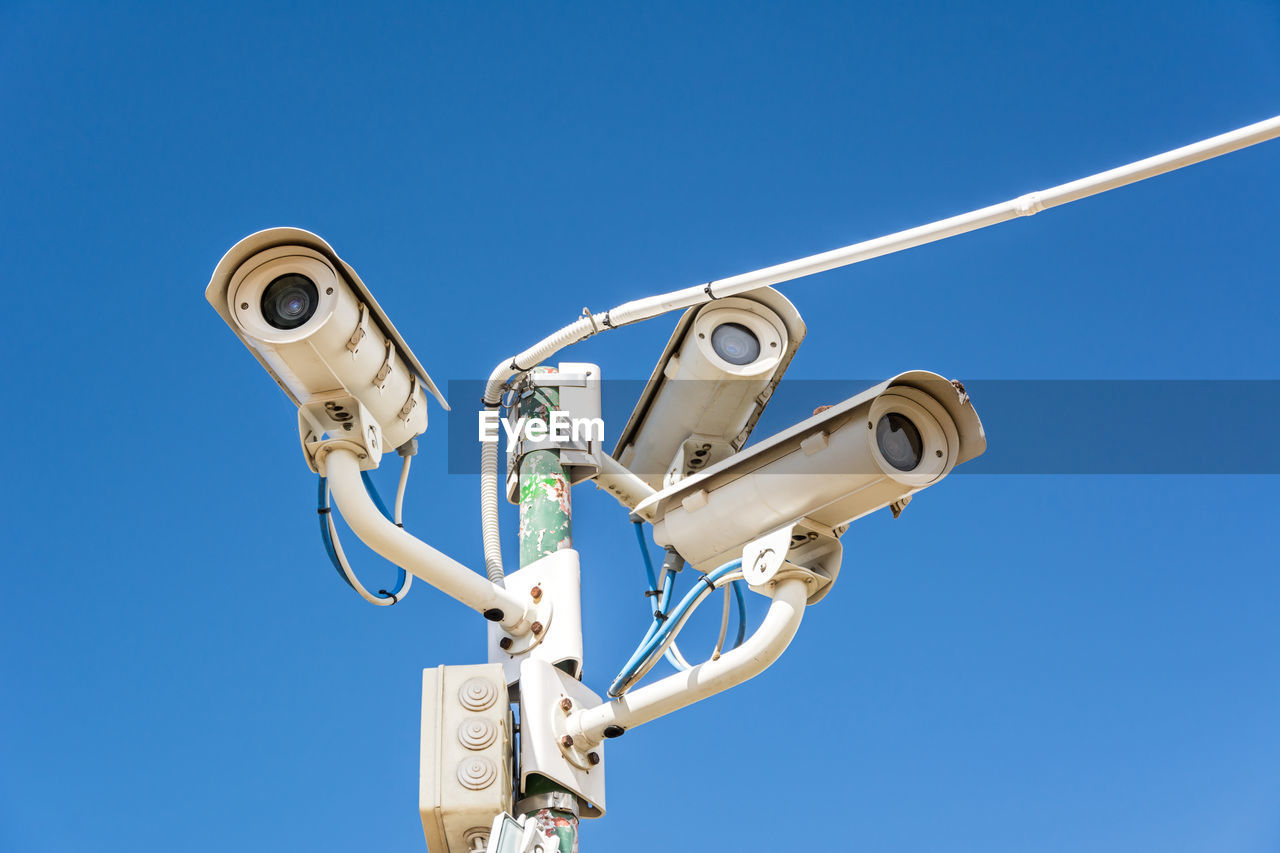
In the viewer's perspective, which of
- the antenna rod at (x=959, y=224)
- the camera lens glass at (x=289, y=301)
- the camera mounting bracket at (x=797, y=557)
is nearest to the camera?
the antenna rod at (x=959, y=224)

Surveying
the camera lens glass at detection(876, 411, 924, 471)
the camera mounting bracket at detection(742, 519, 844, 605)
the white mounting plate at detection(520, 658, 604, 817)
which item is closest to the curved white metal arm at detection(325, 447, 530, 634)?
the white mounting plate at detection(520, 658, 604, 817)

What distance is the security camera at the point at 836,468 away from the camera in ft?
12.1

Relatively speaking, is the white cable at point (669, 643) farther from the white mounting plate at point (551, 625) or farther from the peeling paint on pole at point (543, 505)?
the peeling paint on pole at point (543, 505)

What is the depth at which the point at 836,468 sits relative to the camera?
371 cm

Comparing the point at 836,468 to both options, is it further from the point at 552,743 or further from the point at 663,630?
the point at 552,743

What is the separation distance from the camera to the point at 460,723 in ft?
11.7

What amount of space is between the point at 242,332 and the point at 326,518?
25.1 inches

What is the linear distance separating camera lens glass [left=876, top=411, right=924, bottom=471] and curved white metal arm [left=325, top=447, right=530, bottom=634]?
51.3 inches

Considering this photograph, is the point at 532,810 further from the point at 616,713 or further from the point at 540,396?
the point at 540,396

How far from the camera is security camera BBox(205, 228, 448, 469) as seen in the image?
11.6 ft

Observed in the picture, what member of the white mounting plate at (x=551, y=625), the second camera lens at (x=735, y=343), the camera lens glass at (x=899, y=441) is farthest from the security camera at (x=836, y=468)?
the second camera lens at (x=735, y=343)

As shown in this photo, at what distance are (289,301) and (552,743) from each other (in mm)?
1540

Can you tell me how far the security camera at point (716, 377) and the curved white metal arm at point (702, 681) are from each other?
3.58 feet

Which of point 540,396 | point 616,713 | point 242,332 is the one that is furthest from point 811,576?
point 242,332
